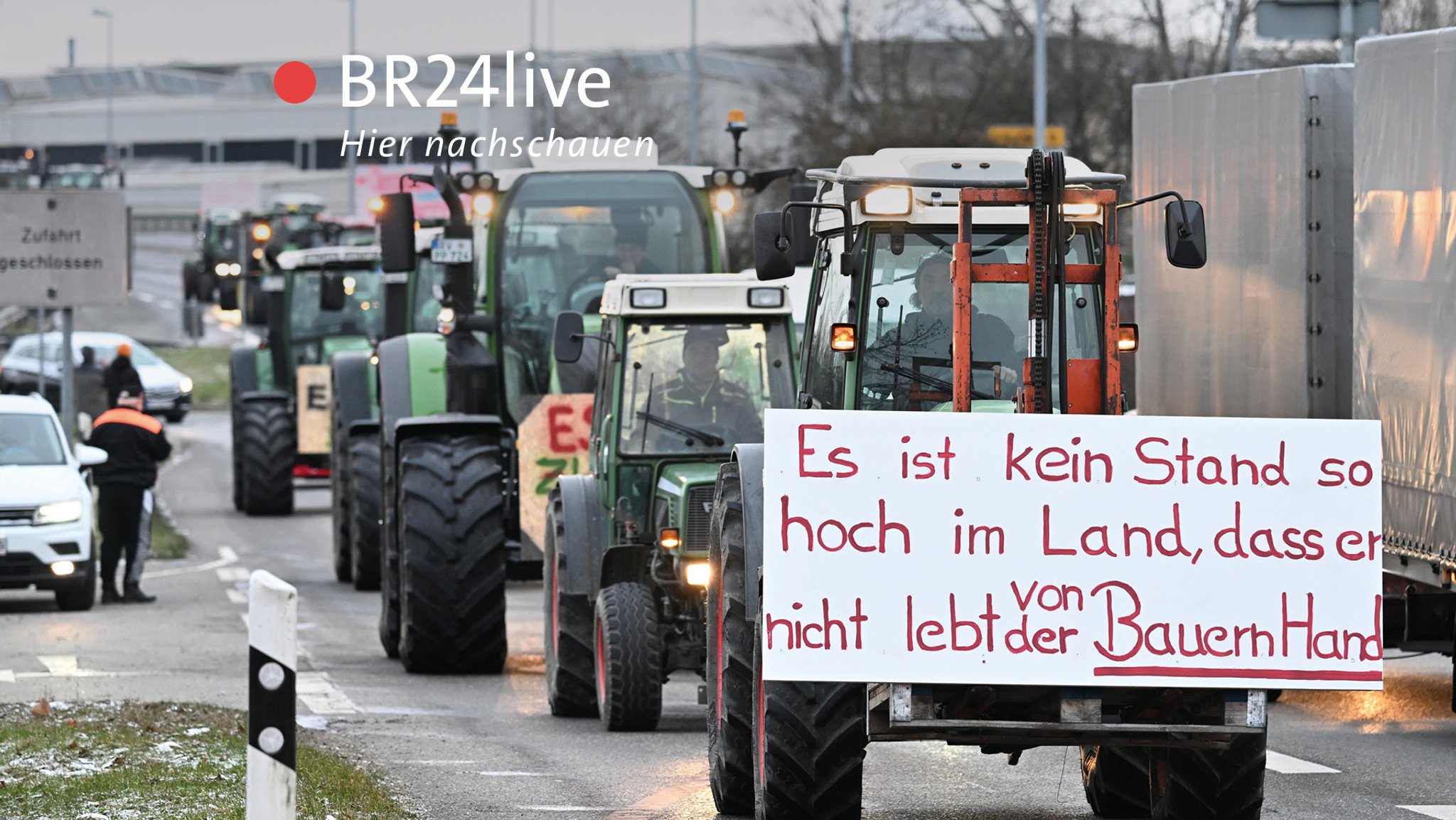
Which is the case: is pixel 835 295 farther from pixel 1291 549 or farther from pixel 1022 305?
pixel 1291 549

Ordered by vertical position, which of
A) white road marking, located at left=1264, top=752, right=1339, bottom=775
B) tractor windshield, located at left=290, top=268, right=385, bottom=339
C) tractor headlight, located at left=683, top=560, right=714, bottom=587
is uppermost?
tractor windshield, located at left=290, top=268, right=385, bottom=339

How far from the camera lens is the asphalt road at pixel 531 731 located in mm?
10266

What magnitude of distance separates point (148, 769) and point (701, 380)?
A: 4.03m

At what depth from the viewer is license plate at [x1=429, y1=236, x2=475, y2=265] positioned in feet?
53.3

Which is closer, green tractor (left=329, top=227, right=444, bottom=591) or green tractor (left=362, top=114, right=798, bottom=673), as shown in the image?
green tractor (left=362, top=114, right=798, bottom=673)

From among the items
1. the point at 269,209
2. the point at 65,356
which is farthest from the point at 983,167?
the point at 269,209

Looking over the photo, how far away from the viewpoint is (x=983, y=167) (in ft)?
31.8

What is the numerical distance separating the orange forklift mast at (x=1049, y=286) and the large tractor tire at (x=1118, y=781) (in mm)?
1334

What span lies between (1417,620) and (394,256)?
22.5 ft

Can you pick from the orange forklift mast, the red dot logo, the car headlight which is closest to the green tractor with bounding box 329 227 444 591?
the car headlight

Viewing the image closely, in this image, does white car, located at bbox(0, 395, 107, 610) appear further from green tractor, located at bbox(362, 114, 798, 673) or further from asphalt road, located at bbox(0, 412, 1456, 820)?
green tractor, located at bbox(362, 114, 798, 673)

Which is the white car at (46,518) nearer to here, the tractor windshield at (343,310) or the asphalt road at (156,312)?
the tractor windshield at (343,310)

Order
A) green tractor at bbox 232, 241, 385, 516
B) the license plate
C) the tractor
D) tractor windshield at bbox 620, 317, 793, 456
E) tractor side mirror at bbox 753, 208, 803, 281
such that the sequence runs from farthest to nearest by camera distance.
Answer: green tractor at bbox 232, 241, 385, 516, the license plate, tractor windshield at bbox 620, 317, 793, 456, tractor side mirror at bbox 753, 208, 803, 281, the tractor

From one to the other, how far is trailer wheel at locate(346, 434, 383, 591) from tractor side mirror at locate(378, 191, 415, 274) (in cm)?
482
